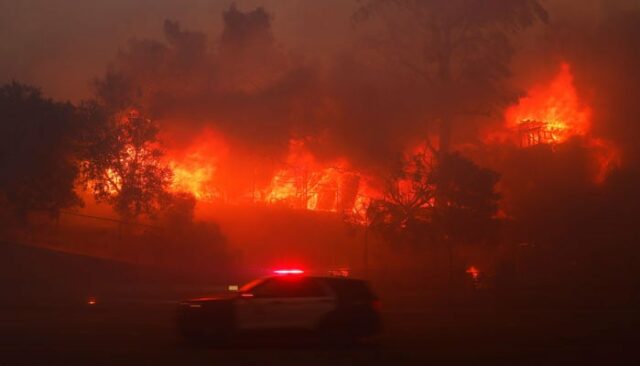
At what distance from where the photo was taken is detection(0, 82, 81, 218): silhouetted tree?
134ft

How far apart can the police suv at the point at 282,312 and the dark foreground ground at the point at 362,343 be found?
377mm

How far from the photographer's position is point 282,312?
52.2ft

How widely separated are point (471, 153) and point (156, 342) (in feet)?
119

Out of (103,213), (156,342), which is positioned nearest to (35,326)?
(156,342)

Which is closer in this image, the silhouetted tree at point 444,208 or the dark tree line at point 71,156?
the silhouetted tree at point 444,208

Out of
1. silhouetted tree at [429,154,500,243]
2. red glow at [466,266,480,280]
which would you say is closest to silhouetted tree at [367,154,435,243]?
silhouetted tree at [429,154,500,243]

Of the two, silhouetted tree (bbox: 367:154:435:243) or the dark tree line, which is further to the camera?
the dark tree line

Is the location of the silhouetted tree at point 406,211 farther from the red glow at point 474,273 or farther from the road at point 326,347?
the road at point 326,347

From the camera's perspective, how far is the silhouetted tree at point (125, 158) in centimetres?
4166

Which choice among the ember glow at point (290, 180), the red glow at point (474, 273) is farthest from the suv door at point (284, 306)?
the ember glow at point (290, 180)

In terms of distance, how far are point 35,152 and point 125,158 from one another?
4.60 m

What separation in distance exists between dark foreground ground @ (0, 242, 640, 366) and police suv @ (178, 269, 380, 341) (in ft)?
1.24

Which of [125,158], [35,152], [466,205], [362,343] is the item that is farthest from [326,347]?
[35,152]

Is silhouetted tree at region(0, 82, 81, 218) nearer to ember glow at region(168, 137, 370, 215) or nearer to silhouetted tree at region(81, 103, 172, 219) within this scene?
silhouetted tree at region(81, 103, 172, 219)
